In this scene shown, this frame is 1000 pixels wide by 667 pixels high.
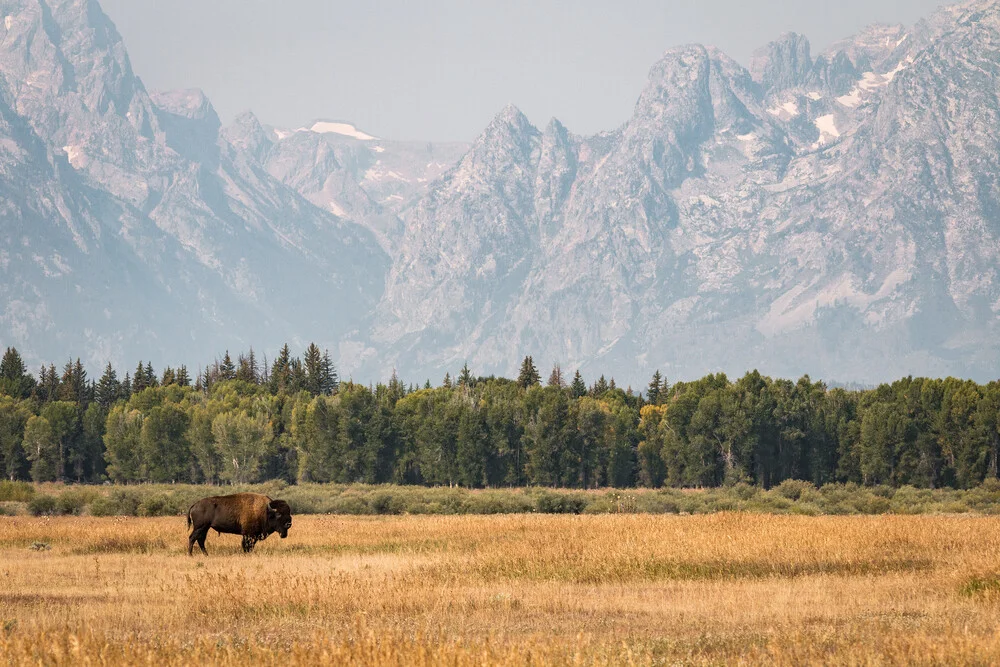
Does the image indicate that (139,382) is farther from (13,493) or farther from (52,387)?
(13,493)

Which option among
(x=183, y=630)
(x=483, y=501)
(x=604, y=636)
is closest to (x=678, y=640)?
(x=604, y=636)

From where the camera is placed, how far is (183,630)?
23578mm

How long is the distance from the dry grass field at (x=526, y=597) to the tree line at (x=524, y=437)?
92.3 m

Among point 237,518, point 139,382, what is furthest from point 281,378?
point 237,518

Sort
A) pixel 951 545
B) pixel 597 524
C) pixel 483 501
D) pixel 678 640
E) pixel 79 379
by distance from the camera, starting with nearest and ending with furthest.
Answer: pixel 678 640 → pixel 951 545 → pixel 597 524 → pixel 483 501 → pixel 79 379

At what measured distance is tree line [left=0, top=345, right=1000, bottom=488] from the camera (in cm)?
13088

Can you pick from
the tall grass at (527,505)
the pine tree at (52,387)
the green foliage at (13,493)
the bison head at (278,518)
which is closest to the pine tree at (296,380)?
the pine tree at (52,387)

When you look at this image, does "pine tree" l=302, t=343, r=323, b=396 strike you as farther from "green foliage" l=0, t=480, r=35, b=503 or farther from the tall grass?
the tall grass

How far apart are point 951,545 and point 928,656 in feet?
58.8

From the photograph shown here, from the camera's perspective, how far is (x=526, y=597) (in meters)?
27.8

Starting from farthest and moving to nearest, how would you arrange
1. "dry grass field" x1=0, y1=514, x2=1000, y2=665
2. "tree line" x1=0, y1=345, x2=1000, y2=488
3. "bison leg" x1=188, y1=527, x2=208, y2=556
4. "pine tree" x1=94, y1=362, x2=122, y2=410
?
"pine tree" x1=94, y1=362, x2=122, y2=410, "tree line" x1=0, y1=345, x2=1000, y2=488, "bison leg" x1=188, y1=527, x2=208, y2=556, "dry grass field" x1=0, y1=514, x2=1000, y2=665

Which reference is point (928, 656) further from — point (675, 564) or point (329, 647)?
point (675, 564)

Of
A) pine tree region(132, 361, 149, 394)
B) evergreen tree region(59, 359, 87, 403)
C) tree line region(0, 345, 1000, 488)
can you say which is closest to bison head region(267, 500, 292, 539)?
tree line region(0, 345, 1000, 488)

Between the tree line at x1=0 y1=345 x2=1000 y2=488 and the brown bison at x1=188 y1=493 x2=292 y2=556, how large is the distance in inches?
3860
